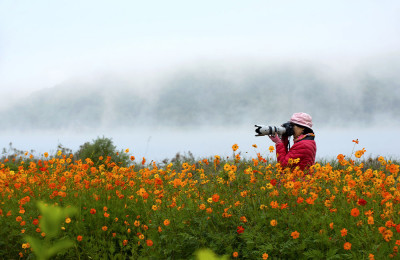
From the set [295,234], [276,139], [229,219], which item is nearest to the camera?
[295,234]

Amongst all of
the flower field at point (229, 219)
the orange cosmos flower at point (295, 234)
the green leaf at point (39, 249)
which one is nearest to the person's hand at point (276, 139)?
Result: the flower field at point (229, 219)

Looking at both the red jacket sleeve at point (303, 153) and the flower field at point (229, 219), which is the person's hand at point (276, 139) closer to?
the red jacket sleeve at point (303, 153)

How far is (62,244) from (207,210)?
3.22 m

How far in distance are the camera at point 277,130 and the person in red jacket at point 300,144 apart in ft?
0.20

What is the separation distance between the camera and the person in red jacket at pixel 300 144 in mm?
5723

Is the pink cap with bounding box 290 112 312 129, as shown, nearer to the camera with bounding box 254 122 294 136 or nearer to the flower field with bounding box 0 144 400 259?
the camera with bounding box 254 122 294 136

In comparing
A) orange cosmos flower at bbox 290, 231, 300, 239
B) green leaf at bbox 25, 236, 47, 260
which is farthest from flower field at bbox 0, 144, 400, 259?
green leaf at bbox 25, 236, 47, 260

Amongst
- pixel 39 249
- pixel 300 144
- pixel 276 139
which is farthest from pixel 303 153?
pixel 39 249

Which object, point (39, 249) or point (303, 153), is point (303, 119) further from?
point (39, 249)

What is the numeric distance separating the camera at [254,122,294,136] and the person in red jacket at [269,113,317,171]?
0.06m

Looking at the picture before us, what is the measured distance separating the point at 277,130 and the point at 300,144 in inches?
20.4

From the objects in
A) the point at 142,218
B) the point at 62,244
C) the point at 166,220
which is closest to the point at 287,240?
the point at 166,220

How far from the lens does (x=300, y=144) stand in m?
5.77

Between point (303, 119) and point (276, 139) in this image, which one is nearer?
point (303, 119)
